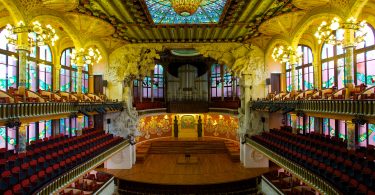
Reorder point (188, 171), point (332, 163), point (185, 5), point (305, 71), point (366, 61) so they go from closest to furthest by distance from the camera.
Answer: point (332, 163)
point (185, 5)
point (366, 61)
point (188, 171)
point (305, 71)

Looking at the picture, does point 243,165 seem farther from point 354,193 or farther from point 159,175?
point 354,193

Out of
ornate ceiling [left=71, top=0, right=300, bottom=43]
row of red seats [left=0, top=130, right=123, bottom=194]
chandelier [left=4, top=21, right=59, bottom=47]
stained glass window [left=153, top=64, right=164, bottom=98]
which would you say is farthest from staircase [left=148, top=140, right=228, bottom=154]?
chandelier [left=4, top=21, right=59, bottom=47]

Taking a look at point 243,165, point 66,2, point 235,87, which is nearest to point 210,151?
point 243,165

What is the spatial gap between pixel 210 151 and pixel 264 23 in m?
12.4

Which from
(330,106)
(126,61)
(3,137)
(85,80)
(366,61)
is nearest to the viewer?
(330,106)

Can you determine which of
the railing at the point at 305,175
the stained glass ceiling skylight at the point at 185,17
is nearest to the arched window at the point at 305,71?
the railing at the point at 305,175

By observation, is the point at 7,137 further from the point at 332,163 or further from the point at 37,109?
the point at 332,163

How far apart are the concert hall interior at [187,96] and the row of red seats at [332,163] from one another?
6 centimetres

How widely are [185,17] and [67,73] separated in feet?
31.8

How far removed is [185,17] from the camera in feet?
53.0

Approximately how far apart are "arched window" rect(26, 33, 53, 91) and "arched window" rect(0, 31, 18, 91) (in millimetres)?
1052

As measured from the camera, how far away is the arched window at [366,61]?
13663mm

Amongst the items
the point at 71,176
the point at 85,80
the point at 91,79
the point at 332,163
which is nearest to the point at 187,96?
the point at 91,79

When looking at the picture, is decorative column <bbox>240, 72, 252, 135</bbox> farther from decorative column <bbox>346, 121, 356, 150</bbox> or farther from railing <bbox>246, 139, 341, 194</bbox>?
decorative column <bbox>346, 121, 356, 150</bbox>
